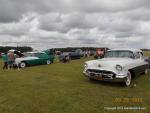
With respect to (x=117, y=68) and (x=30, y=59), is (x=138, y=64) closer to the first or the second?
(x=117, y=68)

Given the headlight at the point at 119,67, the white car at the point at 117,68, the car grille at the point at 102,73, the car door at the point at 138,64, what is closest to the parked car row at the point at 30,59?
the white car at the point at 117,68

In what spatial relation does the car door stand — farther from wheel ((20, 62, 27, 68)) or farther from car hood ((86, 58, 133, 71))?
wheel ((20, 62, 27, 68))

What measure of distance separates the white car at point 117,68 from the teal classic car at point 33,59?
384 inches

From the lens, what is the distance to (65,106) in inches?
244

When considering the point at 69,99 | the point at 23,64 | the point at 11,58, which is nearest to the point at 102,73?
the point at 69,99

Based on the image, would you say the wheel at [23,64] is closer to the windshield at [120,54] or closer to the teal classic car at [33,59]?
the teal classic car at [33,59]

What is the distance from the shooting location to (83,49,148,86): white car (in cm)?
902

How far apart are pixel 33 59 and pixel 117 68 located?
12041 millimetres

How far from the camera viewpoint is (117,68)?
903cm

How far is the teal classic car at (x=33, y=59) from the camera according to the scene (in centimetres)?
1811

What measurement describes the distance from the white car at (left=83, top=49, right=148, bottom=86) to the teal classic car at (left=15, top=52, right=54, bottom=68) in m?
9.75
